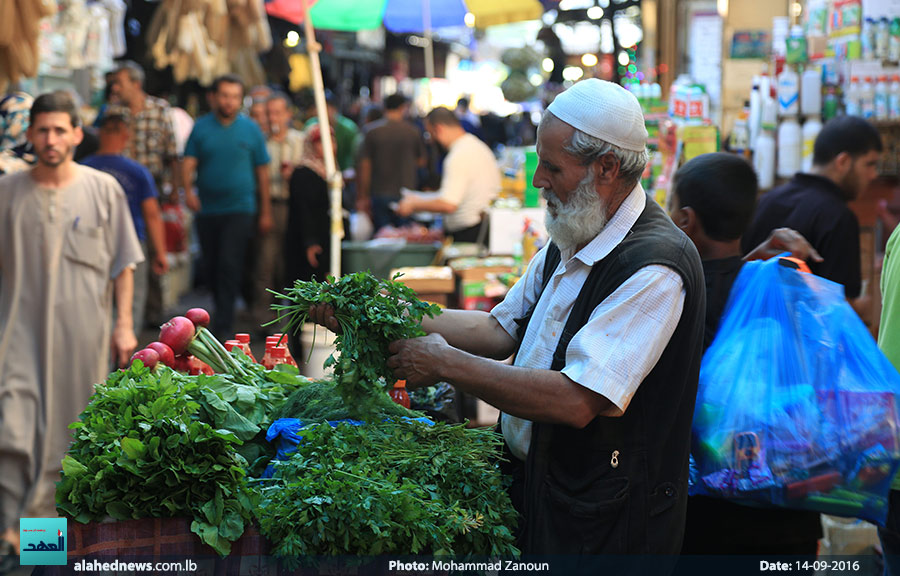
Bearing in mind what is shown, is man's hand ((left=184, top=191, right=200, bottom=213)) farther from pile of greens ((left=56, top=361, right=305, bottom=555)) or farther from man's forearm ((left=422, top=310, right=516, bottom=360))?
pile of greens ((left=56, top=361, right=305, bottom=555))

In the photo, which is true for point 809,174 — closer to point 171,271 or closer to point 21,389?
point 21,389

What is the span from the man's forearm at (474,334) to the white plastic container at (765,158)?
3.54m

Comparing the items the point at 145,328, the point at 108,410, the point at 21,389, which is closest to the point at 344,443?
the point at 108,410

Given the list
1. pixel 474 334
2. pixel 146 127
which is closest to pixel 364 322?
pixel 474 334

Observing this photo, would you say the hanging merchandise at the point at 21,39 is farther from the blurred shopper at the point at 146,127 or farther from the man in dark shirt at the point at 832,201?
the man in dark shirt at the point at 832,201

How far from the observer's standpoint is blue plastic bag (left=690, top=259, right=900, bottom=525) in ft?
9.32

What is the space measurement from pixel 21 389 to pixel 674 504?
12.0ft

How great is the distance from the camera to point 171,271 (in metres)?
10.7

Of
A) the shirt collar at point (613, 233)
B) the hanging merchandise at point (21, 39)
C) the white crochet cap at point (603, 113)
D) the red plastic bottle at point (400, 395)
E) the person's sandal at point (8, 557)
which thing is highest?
the hanging merchandise at point (21, 39)

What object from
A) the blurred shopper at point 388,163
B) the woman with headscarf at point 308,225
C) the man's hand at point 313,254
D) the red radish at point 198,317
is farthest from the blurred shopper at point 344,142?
the red radish at point 198,317

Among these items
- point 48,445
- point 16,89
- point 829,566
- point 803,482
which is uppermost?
point 16,89

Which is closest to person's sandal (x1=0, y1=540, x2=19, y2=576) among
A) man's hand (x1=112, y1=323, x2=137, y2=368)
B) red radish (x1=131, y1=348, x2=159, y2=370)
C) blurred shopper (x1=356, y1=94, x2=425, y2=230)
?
man's hand (x1=112, y1=323, x2=137, y2=368)

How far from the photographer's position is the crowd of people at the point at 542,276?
2.51 metres

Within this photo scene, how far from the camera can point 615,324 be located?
245 cm
